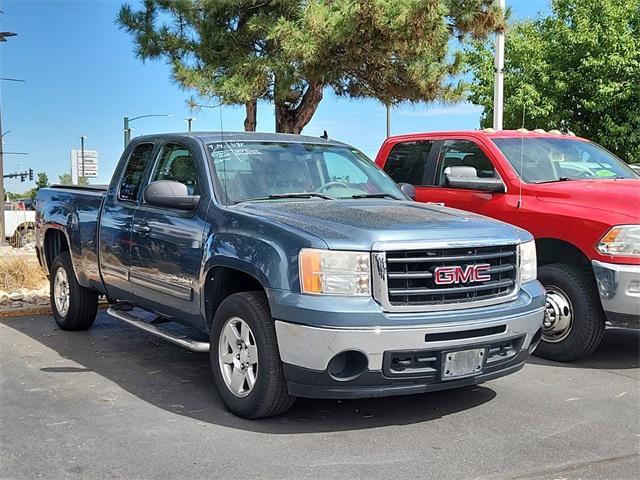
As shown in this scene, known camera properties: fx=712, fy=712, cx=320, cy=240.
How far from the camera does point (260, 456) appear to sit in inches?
157

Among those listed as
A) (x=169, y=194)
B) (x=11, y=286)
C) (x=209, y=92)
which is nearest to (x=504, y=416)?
(x=169, y=194)

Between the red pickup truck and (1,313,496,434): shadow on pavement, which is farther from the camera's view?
the red pickup truck

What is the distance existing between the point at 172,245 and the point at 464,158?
11.0 feet

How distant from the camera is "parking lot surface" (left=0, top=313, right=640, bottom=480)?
3.83 meters

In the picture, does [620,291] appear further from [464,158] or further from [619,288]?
[464,158]

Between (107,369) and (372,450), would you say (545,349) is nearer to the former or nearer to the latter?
(372,450)

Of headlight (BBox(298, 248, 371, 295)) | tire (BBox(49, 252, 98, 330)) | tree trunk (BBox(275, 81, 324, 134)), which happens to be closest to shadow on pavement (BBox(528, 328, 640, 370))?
headlight (BBox(298, 248, 371, 295))

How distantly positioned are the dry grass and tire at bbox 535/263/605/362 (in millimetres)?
6706

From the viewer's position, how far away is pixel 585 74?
17922mm

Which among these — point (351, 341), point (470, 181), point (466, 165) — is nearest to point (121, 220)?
point (351, 341)

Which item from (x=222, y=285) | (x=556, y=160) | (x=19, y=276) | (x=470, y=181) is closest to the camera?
(x=222, y=285)

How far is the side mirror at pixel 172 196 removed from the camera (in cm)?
513

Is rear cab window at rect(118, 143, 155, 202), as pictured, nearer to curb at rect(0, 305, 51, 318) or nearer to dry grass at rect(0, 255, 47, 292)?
curb at rect(0, 305, 51, 318)

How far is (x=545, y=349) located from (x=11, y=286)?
6.92 meters
